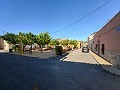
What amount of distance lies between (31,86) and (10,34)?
161 ft

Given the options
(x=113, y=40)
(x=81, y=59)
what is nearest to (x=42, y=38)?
(x=81, y=59)

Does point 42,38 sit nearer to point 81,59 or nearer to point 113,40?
point 81,59

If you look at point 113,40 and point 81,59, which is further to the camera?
point 81,59

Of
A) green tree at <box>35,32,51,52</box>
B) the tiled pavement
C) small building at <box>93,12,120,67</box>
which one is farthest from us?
green tree at <box>35,32,51,52</box>

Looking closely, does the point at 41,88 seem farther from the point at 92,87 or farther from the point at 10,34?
the point at 10,34

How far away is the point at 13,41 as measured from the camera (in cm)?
5334

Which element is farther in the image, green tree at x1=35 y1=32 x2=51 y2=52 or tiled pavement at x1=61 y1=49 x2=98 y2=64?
green tree at x1=35 y1=32 x2=51 y2=52

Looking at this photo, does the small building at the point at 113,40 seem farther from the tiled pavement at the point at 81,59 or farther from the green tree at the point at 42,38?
the green tree at the point at 42,38

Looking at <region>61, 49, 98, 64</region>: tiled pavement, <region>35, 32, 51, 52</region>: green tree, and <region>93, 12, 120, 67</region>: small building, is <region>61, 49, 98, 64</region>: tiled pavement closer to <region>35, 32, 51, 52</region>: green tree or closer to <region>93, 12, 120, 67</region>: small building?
<region>93, 12, 120, 67</region>: small building

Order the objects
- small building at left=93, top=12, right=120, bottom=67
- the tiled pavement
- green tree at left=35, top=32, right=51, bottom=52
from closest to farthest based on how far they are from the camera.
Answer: small building at left=93, top=12, right=120, bottom=67 < the tiled pavement < green tree at left=35, top=32, right=51, bottom=52

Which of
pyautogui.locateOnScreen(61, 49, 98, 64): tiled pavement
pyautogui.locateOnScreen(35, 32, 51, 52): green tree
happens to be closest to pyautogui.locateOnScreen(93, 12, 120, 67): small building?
pyautogui.locateOnScreen(61, 49, 98, 64): tiled pavement

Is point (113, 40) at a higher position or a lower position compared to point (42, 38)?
lower

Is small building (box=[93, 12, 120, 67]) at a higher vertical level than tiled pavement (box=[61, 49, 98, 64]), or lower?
higher

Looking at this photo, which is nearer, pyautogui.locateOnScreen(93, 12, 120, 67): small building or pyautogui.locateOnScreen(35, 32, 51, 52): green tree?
pyautogui.locateOnScreen(93, 12, 120, 67): small building
